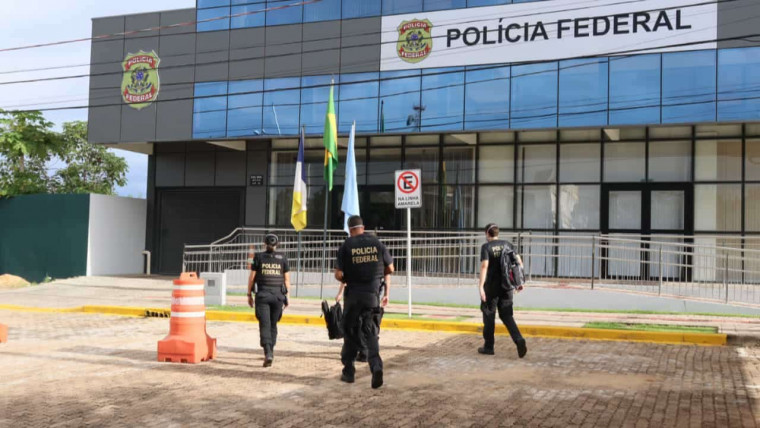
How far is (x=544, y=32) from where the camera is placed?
21.8m

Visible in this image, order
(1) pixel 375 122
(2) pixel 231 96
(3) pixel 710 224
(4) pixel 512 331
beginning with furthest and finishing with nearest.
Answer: (2) pixel 231 96 < (1) pixel 375 122 < (3) pixel 710 224 < (4) pixel 512 331

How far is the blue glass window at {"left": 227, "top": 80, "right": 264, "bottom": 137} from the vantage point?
2478cm

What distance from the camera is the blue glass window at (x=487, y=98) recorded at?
2186cm

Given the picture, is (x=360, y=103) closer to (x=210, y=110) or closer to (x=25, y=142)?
(x=210, y=110)

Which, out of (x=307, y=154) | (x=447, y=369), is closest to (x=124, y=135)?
(x=307, y=154)

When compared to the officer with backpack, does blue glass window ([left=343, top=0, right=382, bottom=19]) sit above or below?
above

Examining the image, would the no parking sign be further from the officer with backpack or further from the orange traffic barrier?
the orange traffic barrier

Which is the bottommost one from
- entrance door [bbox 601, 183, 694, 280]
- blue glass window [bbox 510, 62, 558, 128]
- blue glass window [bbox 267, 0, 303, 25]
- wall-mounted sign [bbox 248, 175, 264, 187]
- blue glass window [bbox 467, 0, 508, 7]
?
entrance door [bbox 601, 183, 694, 280]

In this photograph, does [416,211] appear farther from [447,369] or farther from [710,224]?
[447,369]

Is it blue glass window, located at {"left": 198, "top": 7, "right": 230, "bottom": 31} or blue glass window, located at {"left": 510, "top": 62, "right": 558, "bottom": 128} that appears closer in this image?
blue glass window, located at {"left": 510, "top": 62, "right": 558, "bottom": 128}

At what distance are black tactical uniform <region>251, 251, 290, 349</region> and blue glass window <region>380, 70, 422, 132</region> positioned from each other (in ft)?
43.3

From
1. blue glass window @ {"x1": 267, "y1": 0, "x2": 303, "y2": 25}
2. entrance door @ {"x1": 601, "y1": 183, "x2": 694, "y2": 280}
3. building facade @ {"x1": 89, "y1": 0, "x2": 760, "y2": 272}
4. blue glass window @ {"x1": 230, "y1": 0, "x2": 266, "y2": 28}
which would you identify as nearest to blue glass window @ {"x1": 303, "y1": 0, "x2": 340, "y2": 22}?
building facade @ {"x1": 89, "y1": 0, "x2": 760, "y2": 272}

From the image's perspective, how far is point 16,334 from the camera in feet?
42.5

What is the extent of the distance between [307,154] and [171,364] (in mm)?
16709
